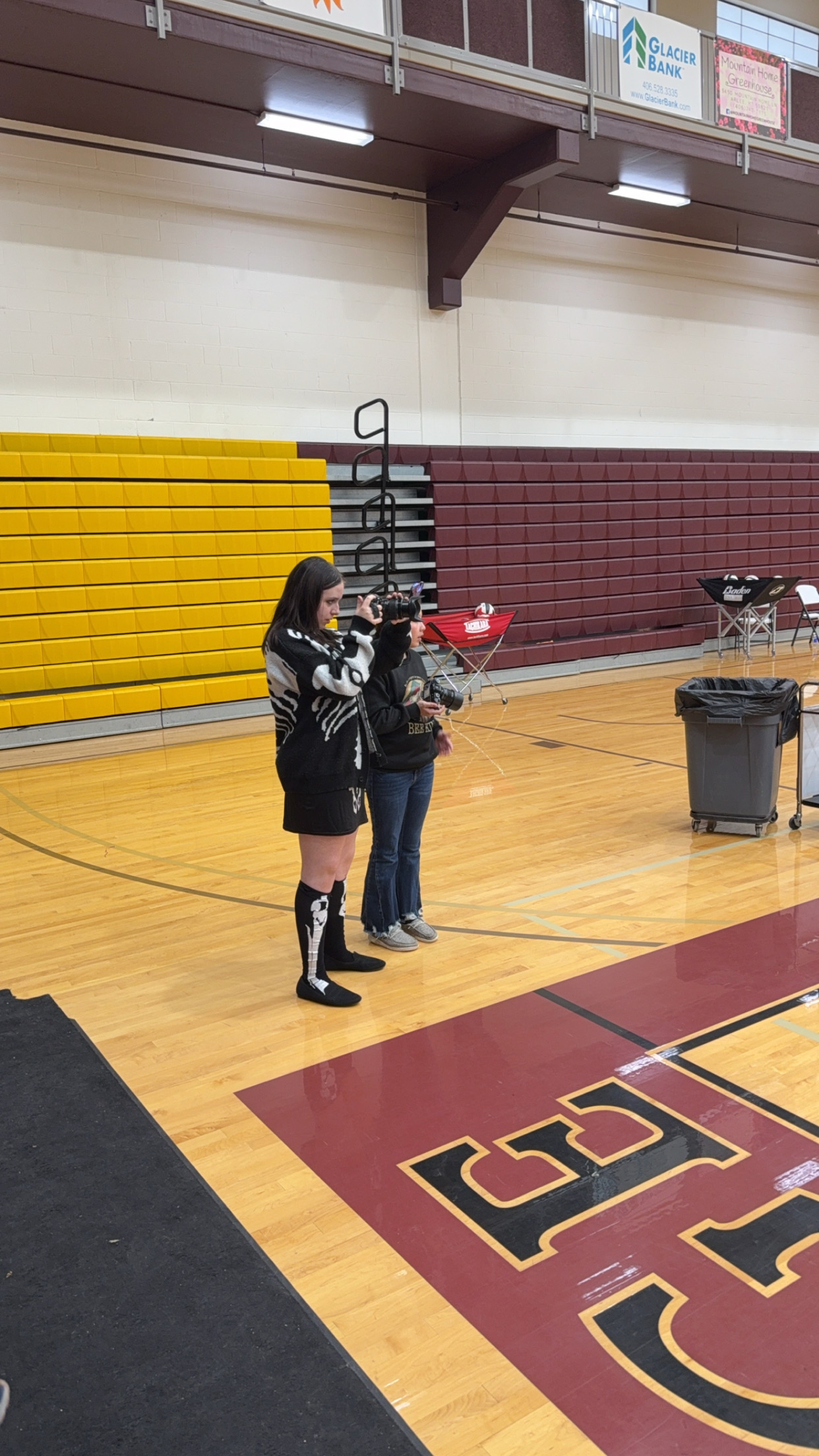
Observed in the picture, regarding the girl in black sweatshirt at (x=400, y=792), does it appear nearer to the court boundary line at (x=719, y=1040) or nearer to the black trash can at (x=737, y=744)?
the court boundary line at (x=719, y=1040)

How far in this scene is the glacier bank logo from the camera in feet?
31.1

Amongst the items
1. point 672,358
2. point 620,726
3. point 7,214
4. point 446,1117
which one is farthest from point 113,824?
point 672,358

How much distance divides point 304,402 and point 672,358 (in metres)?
5.33

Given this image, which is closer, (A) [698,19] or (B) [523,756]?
(B) [523,756]

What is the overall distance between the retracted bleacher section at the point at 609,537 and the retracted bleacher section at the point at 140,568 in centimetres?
194

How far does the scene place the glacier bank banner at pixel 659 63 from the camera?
373 inches

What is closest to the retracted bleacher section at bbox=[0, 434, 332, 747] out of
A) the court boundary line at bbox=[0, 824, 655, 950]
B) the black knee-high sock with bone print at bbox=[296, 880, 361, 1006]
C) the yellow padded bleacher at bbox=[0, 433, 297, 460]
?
the yellow padded bleacher at bbox=[0, 433, 297, 460]

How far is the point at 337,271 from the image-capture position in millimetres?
9945

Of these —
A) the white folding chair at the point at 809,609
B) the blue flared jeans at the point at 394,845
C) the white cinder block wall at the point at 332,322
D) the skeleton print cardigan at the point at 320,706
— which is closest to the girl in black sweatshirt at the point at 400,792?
the blue flared jeans at the point at 394,845

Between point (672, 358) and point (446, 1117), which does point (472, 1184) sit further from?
point (672, 358)

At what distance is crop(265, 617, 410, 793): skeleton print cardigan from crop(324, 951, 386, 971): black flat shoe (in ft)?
2.62

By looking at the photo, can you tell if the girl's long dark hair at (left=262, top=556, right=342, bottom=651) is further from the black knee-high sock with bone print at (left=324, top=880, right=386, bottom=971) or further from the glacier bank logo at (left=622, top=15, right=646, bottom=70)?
the glacier bank logo at (left=622, top=15, right=646, bottom=70)

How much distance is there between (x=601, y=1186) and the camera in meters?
2.53

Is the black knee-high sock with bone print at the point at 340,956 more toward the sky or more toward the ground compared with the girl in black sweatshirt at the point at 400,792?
more toward the ground
